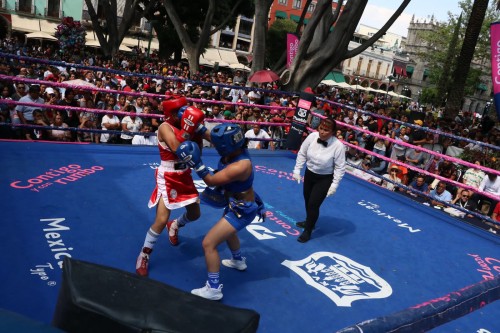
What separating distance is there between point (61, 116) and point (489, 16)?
34286 mm

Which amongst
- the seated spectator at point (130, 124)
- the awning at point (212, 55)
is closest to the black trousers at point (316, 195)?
the seated spectator at point (130, 124)

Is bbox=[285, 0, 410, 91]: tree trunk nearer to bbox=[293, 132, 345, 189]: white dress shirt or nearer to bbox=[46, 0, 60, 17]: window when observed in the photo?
bbox=[293, 132, 345, 189]: white dress shirt

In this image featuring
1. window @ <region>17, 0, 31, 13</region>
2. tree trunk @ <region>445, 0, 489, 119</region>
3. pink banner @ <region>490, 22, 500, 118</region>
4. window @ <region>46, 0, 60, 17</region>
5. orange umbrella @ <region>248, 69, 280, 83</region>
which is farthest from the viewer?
window @ <region>46, 0, 60, 17</region>

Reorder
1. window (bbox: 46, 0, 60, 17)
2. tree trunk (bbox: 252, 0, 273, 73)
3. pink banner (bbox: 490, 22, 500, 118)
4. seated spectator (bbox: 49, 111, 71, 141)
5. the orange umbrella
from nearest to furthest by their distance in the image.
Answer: seated spectator (bbox: 49, 111, 71, 141)
pink banner (bbox: 490, 22, 500, 118)
tree trunk (bbox: 252, 0, 273, 73)
the orange umbrella
window (bbox: 46, 0, 60, 17)

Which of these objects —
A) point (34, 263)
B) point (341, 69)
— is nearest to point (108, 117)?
point (34, 263)

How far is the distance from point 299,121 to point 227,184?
489 centimetres

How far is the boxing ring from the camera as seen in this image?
3191 mm

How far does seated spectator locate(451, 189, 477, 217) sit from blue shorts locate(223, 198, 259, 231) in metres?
4.79

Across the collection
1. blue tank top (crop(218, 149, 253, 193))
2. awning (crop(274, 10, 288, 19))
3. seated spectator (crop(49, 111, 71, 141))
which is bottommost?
seated spectator (crop(49, 111, 71, 141))

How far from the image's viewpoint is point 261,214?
3318 millimetres

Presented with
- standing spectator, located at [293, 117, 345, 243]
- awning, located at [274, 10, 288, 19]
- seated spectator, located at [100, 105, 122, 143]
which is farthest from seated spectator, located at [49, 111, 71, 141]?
awning, located at [274, 10, 288, 19]

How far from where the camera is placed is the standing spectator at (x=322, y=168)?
4.35 metres

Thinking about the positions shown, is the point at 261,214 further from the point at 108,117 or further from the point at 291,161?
the point at 108,117

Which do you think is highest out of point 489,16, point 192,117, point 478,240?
point 489,16
